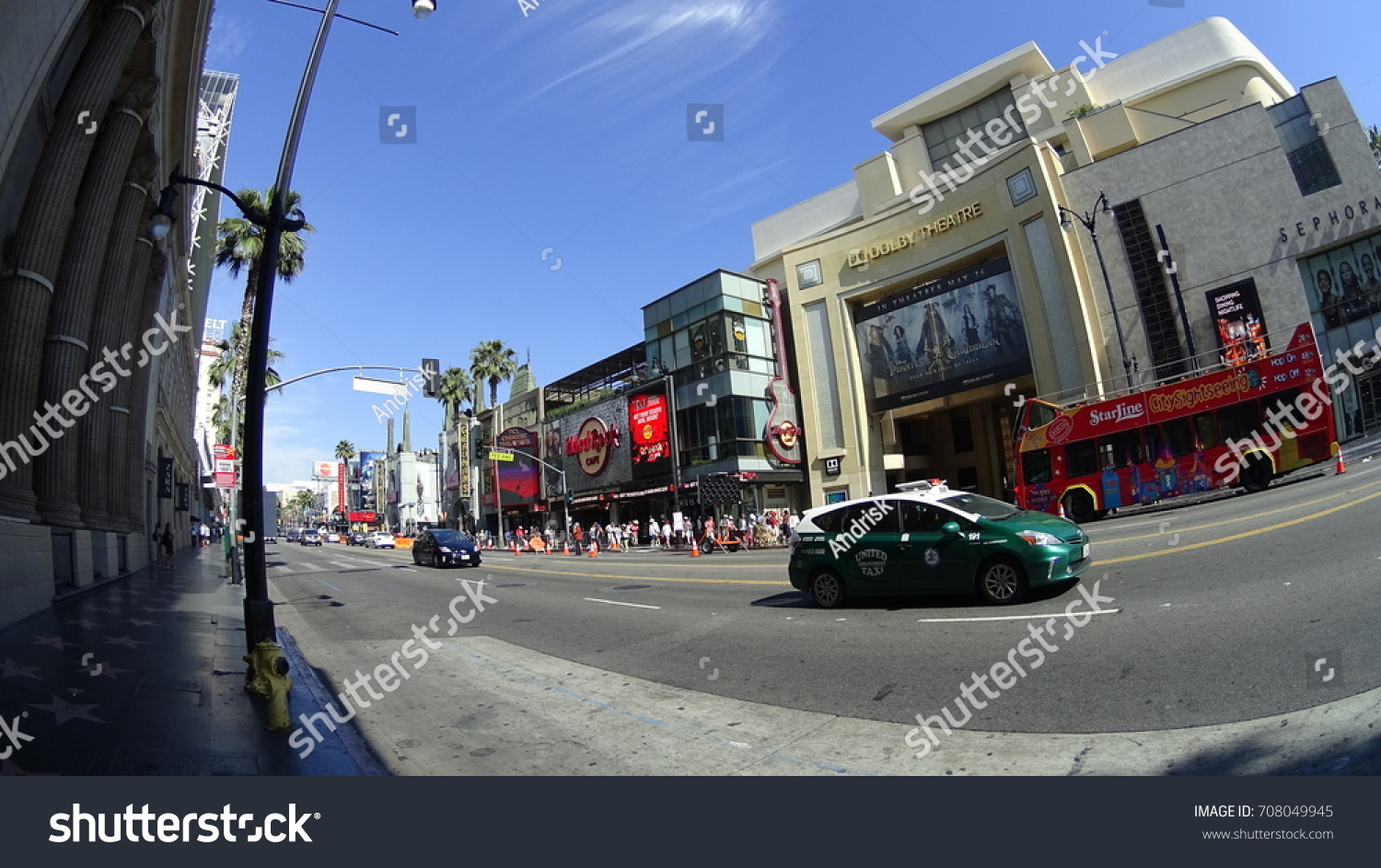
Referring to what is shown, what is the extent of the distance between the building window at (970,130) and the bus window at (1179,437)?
31.7 metres

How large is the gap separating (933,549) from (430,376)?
11679mm

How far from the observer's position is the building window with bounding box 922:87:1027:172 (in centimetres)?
4722

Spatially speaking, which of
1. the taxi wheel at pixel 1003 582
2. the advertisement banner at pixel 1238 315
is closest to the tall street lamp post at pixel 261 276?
the taxi wheel at pixel 1003 582

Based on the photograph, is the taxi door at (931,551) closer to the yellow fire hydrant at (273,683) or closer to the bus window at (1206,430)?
the yellow fire hydrant at (273,683)

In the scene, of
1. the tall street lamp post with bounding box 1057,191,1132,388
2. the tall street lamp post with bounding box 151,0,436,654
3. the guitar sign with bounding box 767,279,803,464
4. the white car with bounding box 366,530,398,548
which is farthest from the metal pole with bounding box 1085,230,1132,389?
the white car with bounding box 366,530,398,548

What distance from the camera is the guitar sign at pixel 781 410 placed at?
40.5 metres

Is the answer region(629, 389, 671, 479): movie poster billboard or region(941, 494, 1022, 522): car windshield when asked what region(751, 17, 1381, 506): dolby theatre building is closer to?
region(629, 389, 671, 479): movie poster billboard

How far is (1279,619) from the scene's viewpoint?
6367 mm

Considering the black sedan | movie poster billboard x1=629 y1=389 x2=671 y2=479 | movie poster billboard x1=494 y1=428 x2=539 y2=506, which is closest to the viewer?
the black sedan

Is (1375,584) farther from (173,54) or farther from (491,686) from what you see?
(173,54)

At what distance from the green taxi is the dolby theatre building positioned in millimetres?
23458

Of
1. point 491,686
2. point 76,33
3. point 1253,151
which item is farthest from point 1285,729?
point 1253,151

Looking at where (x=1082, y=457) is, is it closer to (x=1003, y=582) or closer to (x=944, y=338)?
(x=1003, y=582)

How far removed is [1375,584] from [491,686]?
9.06 m
